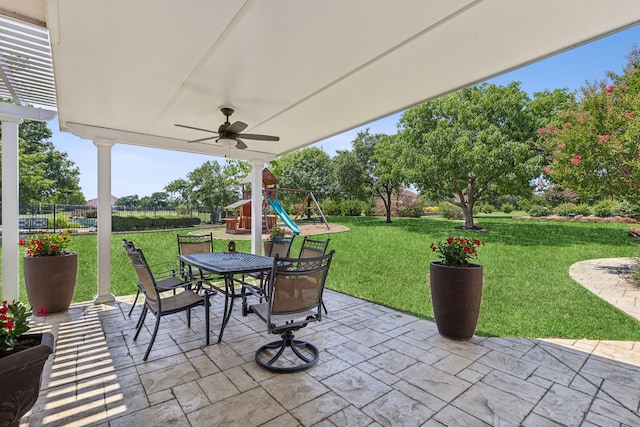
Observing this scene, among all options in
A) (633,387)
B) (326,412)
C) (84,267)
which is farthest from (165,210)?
(633,387)

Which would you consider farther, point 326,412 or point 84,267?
point 84,267

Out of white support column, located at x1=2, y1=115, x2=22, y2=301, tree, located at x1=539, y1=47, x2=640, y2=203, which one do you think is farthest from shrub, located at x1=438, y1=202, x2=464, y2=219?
white support column, located at x1=2, y1=115, x2=22, y2=301

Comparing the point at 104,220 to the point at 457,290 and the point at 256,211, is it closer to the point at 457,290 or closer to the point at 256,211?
the point at 256,211

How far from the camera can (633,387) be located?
226 cm

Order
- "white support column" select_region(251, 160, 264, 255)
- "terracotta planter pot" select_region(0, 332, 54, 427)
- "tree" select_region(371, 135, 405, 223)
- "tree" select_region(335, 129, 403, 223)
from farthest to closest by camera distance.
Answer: "tree" select_region(335, 129, 403, 223) < "tree" select_region(371, 135, 405, 223) < "white support column" select_region(251, 160, 264, 255) < "terracotta planter pot" select_region(0, 332, 54, 427)

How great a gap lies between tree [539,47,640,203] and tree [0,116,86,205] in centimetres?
1963

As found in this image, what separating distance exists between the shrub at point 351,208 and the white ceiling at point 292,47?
17987 mm

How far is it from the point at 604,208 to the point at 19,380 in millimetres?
19632

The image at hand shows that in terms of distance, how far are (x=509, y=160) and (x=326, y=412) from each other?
1136 centimetres

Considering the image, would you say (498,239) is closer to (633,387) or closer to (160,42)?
(633,387)

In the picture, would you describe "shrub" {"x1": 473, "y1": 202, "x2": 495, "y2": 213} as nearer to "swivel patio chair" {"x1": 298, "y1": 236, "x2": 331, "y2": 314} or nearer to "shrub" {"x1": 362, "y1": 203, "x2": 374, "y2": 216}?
"shrub" {"x1": 362, "y1": 203, "x2": 374, "y2": 216}

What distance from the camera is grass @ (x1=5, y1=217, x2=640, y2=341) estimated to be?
3783 millimetres

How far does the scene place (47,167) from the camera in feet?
61.7

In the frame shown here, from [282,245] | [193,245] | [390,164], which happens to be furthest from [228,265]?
[390,164]
